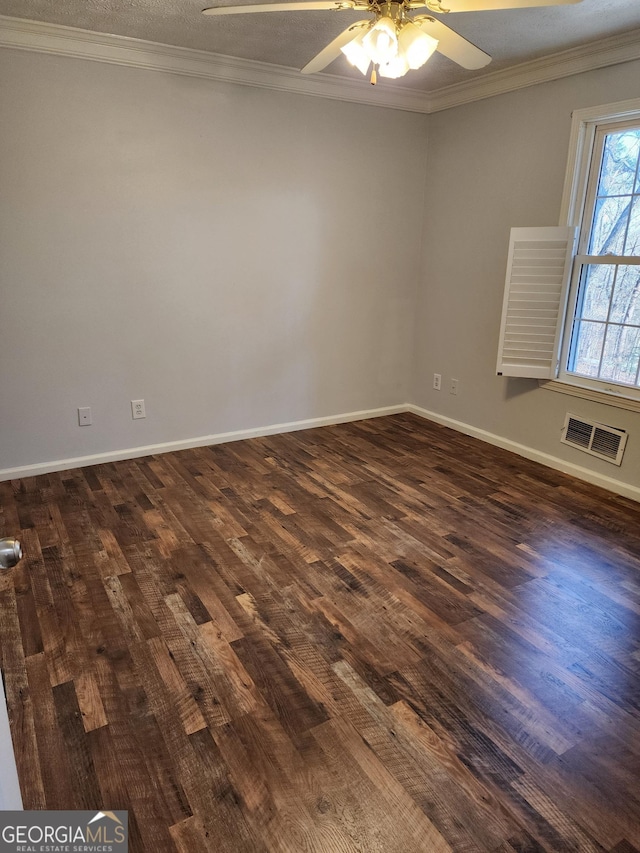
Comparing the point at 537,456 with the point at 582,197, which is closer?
the point at 582,197

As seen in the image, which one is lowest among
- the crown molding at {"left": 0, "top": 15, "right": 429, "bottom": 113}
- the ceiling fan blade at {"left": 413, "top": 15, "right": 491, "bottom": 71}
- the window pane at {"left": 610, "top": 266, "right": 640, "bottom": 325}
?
the window pane at {"left": 610, "top": 266, "right": 640, "bottom": 325}

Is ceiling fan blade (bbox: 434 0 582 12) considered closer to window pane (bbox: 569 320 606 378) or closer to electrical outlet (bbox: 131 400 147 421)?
window pane (bbox: 569 320 606 378)

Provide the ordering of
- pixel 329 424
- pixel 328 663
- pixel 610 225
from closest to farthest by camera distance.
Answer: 1. pixel 328 663
2. pixel 610 225
3. pixel 329 424

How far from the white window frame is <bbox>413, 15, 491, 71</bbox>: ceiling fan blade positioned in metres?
1.52

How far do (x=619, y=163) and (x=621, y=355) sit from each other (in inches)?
44.8

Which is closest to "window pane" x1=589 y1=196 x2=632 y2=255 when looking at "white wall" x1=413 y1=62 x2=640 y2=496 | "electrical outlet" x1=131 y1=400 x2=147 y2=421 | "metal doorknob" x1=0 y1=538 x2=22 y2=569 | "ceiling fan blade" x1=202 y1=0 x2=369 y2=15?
"white wall" x1=413 y1=62 x2=640 y2=496

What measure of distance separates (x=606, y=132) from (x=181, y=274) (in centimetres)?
280

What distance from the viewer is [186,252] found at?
3703mm

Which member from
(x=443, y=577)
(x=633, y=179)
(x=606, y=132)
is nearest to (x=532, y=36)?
(x=606, y=132)

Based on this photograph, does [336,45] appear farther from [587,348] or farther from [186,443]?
[186,443]

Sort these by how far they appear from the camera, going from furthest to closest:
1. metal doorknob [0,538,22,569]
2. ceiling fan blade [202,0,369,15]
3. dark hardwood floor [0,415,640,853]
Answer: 1. ceiling fan blade [202,0,369,15]
2. dark hardwood floor [0,415,640,853]
3. metal doorknob [0,538,22,569]

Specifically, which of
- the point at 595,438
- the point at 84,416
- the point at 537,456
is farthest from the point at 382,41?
the point at 537,456

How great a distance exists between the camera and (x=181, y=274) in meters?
3.72

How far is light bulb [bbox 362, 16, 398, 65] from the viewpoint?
5.83 feet
